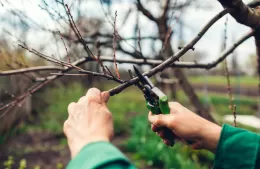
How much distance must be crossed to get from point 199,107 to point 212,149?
2.99m

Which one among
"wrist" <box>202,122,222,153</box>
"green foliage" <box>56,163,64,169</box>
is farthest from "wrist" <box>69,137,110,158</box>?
"green foliage" <box>56,163,64,169</box>

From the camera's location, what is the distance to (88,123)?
1.13 meters

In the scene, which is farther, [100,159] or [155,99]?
[155,99]

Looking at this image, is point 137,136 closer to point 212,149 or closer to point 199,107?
point 199,107

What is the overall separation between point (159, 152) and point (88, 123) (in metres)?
5.44

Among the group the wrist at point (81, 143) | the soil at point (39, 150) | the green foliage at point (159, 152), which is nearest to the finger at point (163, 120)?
the wrist at point (81, 143)

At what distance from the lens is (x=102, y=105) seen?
1265 mm

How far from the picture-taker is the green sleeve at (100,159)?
2.89 feet

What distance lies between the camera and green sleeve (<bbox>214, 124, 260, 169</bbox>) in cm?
114

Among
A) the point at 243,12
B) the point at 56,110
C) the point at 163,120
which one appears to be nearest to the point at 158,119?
the point at 163,120

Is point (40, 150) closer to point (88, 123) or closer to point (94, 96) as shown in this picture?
point (94, 96)

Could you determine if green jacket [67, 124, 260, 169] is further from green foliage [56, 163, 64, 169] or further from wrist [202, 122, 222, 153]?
green foliage [56, 163, 64, 169]

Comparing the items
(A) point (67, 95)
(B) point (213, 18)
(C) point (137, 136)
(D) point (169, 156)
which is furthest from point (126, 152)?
(A) point (67, 95)

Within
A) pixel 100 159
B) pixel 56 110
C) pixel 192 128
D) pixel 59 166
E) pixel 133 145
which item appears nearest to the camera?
pixel 100 159
